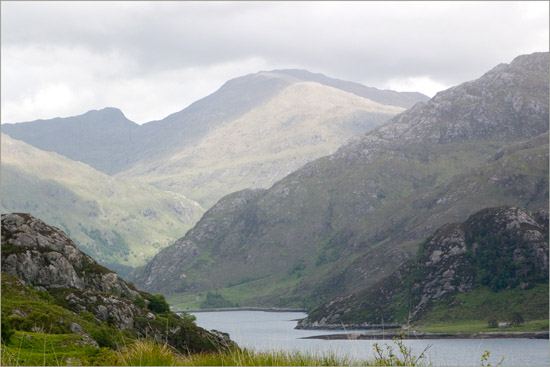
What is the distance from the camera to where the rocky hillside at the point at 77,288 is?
103 m

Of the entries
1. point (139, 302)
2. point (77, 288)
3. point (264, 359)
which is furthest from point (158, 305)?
point (264, 359)

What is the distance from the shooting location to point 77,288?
11962 centimetres

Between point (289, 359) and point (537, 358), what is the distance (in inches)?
6701

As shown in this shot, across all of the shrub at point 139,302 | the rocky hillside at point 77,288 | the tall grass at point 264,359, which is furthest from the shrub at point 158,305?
the tall grass at point 264,359

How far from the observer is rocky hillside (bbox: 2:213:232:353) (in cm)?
10281

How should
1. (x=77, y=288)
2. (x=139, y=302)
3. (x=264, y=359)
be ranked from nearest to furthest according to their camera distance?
(x=264, y=359) → (x=77, y=288) → (x=139, y=302)

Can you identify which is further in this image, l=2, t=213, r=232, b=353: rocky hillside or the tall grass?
l=2, t=213, r=232, b=353: rocky hillside

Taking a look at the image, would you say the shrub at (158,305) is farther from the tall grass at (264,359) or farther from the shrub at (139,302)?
the tall grass at (264,359)

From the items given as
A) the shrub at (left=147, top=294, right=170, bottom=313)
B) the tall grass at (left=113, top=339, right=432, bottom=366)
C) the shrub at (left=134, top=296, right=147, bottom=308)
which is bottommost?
the shrub at (left=147, top=294, right=170, bottom=313)

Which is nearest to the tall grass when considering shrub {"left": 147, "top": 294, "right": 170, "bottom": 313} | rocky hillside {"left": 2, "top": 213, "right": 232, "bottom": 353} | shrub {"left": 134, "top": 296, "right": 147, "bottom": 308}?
rocky hillside {"left": 2, "top": 213, "right": 232, "bottom": 353}

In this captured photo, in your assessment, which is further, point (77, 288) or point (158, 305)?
point (158, 305)

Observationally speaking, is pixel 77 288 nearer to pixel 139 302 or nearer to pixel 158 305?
pixel 139 302

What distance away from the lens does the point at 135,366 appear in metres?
17.9

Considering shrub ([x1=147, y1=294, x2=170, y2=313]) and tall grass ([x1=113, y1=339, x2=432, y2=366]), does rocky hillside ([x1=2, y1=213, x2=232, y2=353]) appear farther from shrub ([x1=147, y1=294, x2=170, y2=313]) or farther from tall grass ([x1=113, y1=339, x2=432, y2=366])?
tall grass ([x1=113, y1=339, x2=432, y2=366])
